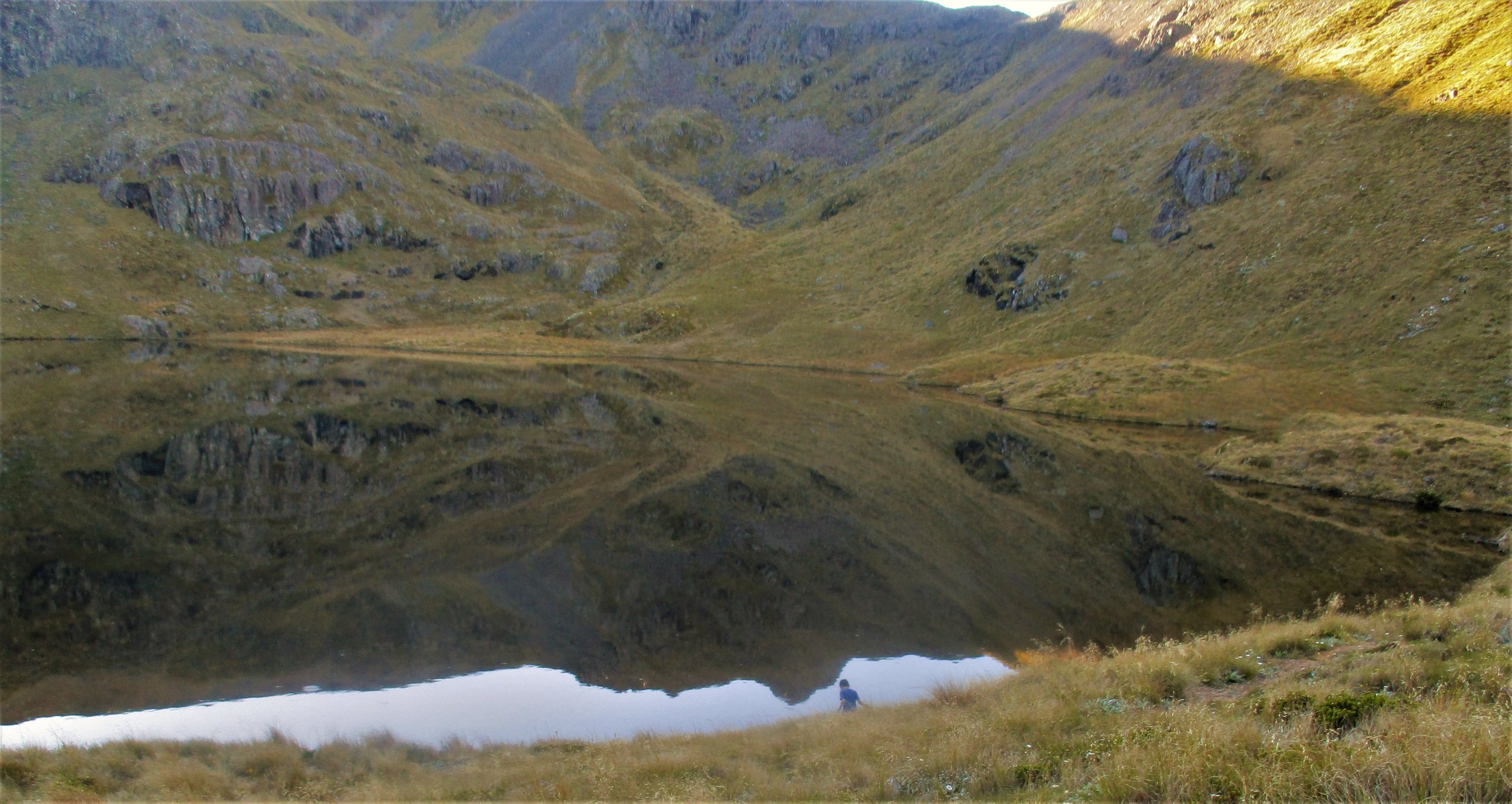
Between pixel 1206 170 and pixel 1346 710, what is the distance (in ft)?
307

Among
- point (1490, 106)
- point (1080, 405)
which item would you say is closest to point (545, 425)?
point (1080, 405)

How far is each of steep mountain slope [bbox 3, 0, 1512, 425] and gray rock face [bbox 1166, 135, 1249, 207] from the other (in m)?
0.45

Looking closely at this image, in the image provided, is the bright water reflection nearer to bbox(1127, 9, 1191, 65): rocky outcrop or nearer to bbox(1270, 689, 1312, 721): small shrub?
bbox(1270, 689, 1312, 721): small shrub

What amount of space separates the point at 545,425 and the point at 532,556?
990 inches

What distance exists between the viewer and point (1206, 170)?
274ft

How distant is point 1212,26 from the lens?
113m

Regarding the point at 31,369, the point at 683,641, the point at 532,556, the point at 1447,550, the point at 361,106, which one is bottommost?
the point at 1447,550

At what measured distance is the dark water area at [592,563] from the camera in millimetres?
15070

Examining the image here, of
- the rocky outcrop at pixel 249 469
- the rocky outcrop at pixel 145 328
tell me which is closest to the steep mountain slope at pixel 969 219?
the rocky outcrop at pixel 145 328

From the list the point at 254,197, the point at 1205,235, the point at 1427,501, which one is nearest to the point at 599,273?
the point at 254,197

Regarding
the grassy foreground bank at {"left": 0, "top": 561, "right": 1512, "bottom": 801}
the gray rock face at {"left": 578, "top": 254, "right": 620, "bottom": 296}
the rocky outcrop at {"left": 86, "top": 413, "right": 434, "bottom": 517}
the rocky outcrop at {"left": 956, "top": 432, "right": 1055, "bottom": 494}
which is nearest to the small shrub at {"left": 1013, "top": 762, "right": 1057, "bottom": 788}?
the grassy foreground bank at {"left": 0, "top": 561, "right": 1512, "bottom": 801}

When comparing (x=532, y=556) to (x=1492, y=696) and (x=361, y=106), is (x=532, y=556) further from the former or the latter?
(x=361, y=106)

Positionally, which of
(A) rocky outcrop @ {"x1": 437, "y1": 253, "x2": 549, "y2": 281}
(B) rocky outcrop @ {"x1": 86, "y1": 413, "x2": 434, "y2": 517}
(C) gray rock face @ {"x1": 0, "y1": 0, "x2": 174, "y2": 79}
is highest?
(C) gray rock face @ {"x1": 0, "y1": 0, "x2": 174, "y2": 79}

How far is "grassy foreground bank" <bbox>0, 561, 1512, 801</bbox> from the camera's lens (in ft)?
22.6
